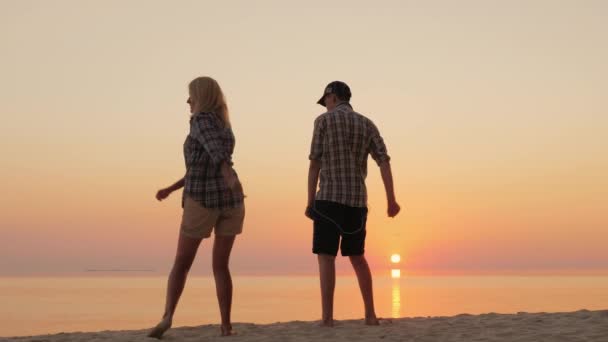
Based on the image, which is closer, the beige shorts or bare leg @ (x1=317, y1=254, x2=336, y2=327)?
the beige shorts

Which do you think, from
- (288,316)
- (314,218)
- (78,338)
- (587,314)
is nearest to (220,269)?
(314,218)

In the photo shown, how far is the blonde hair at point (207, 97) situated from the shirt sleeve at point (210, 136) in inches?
3.8

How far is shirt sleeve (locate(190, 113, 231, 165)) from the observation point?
666 cm

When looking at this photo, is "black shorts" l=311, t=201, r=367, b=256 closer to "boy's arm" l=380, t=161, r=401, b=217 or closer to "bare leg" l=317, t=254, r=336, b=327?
"bare leg" l=317, t=254, r=336, b=327

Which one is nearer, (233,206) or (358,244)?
(233,206)

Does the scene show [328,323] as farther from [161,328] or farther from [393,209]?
[161,328]

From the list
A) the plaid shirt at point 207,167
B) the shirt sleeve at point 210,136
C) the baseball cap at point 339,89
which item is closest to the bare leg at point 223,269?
the plaid shirt at point 207,167

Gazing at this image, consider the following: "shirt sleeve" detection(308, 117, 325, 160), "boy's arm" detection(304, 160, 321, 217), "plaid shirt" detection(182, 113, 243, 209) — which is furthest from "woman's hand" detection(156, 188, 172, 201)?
"shirt sleeve" detection(308, 117, 325, 160)

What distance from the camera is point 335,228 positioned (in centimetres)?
761

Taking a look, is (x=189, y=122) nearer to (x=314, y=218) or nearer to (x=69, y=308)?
(x=314, y=218)

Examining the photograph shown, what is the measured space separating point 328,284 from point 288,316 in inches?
1224

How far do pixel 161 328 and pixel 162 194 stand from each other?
126cm

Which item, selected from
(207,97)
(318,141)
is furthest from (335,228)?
(207,97)

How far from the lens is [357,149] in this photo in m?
7.76
